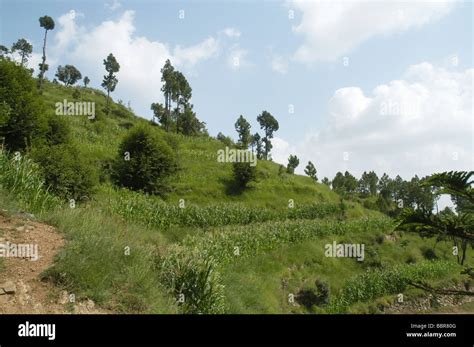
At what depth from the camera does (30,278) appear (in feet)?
23.9

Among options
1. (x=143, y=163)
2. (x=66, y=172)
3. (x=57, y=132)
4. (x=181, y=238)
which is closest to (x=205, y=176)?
(x=143, y=163)

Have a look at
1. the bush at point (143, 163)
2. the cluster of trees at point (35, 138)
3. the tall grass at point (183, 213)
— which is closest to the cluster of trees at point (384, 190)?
the tall grass at point (183, 213)

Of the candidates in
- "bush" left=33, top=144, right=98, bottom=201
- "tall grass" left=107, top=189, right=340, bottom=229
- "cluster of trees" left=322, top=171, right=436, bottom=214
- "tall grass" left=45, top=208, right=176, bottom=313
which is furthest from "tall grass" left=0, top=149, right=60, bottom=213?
"cluster of trees" left=322, top=171, right=436, bottom=214

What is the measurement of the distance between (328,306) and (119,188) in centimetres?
2085

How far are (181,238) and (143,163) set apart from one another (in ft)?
37.0

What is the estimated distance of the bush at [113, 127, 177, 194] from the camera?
3647 centimetres

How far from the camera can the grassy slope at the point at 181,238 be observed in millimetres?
7725

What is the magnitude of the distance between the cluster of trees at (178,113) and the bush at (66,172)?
42.7m

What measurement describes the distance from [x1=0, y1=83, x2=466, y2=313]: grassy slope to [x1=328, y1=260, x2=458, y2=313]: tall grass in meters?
1.01

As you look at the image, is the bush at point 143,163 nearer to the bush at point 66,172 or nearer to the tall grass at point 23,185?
the bush at point 66,172

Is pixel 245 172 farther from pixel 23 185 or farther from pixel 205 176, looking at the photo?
pixel 23 185

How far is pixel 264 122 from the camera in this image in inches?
3223

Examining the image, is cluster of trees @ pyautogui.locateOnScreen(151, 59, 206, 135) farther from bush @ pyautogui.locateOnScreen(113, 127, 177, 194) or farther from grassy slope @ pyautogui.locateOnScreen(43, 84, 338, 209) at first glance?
bush @ pyautogui.locateOnScreen(113, 127, 177, 194)
